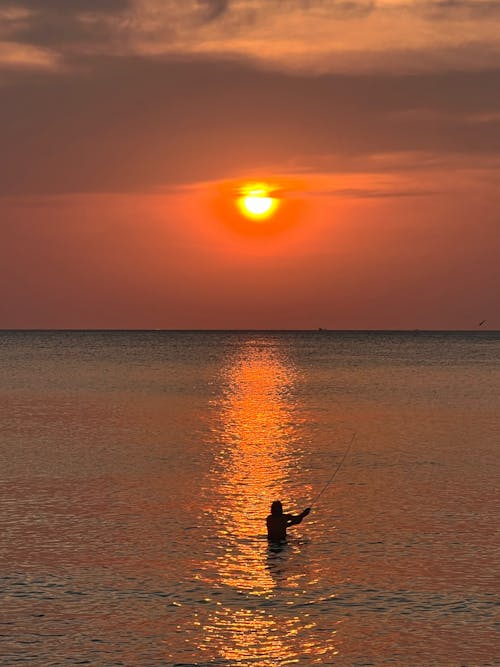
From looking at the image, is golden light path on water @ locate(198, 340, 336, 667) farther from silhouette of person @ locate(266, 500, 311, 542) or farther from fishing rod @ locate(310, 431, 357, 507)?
fishing rod @ locate(310, 431, 357, 507)

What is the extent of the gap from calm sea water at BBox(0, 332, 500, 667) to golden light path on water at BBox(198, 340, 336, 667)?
66 millimetres

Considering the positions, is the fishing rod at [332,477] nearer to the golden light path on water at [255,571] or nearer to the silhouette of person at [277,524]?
the golden light path on water at [255,571]

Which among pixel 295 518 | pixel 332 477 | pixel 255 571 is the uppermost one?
pixel 332 477

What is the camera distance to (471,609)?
21.8 m

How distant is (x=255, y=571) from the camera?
82.0 ft

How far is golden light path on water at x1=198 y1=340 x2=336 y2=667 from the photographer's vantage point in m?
19.4

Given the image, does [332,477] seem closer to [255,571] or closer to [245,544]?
[245,544]

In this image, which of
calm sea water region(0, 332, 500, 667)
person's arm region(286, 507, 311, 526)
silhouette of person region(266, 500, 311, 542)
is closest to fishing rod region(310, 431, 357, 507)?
calm sea water region(0, 332, 500, 667)

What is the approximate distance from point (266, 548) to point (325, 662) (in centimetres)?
901

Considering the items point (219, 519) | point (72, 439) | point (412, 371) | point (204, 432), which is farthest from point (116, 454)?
point (412, 371)

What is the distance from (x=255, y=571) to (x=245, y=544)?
3.04 metres

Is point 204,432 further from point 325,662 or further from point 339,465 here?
point 325,662

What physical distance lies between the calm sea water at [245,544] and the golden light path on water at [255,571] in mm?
66

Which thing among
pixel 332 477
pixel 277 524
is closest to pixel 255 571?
pixel 277 524
